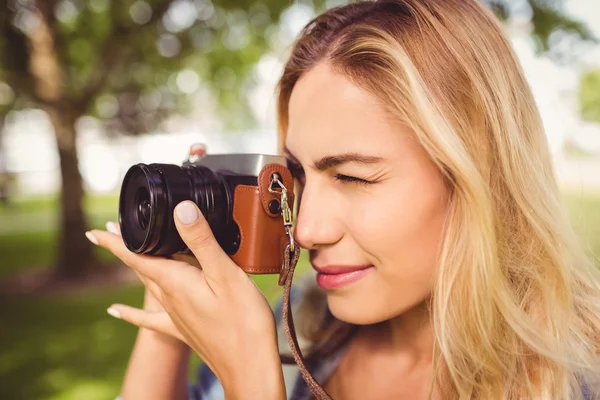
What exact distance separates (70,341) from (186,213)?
352 centimetres

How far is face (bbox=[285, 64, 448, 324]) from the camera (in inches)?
47.0

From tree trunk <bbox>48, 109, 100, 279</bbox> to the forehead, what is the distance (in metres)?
4.84

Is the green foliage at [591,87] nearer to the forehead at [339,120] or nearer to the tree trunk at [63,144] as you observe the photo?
the tree trunk at [63,144]

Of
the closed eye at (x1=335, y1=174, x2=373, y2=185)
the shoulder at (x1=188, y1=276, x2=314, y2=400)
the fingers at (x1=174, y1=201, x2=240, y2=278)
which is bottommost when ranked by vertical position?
the shoulder at (x1=188, y1=276, x2=314, y2=400)

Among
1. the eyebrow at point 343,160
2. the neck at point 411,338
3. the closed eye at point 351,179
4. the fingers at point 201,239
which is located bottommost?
the neck at point 411,338

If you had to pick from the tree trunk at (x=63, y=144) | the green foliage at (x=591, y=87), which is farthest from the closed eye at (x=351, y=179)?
the green foliage at (x=591, y=87)

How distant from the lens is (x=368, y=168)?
3.94 feet

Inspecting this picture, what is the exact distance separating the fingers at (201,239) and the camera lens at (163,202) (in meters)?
0.05

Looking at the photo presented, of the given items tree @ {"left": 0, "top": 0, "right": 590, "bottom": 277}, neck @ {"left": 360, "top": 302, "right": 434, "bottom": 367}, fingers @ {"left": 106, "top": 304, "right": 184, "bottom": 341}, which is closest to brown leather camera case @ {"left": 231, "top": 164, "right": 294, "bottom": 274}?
fingers @ {"left": 106, "top": 304, "right": 184, "bottom": 341}

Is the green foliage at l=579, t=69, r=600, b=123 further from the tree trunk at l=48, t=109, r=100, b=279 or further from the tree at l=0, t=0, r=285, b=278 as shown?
the tree trunk at l=48, t=109, r=100, b=279

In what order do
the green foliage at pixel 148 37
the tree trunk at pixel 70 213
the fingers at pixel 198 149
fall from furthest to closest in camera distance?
the tree trunk at pixel 70 213 < the green foliage at pixel 148 37 < the fingers at pixel 198 149

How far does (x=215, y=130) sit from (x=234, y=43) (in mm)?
25825

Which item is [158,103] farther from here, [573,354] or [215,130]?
[215,130]

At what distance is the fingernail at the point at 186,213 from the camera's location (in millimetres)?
1173
